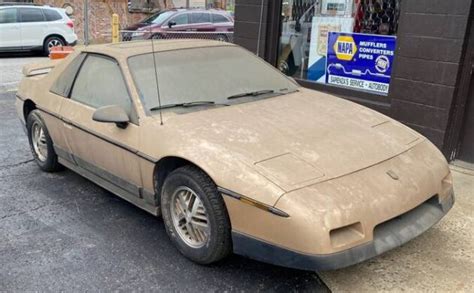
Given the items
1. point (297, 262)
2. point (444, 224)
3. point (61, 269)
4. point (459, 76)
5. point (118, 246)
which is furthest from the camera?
point (459, 76)

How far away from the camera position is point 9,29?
1488 cm

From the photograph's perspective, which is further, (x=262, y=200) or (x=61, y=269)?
(x=61, y=269)

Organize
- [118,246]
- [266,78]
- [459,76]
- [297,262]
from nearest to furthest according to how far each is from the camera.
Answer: [297,262], [118,246], [266,78], [459,76]

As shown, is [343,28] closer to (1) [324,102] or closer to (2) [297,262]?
(1) [324,102]

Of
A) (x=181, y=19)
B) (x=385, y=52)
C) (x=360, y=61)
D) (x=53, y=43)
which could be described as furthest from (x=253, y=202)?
(x=53, y=43)

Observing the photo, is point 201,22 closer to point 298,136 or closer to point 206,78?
point 206,78

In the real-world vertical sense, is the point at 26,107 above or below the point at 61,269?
above

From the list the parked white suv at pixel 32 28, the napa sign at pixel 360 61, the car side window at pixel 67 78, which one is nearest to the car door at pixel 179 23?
the parked white suv at pixel 32 28

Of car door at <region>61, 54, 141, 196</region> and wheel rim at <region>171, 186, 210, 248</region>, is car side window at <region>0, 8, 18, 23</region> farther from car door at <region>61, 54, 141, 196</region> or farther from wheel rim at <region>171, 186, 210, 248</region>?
wheel rim at <region>171, 186, 210, 248</region>

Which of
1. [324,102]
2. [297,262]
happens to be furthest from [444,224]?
[297,262]

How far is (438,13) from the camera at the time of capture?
202 inches

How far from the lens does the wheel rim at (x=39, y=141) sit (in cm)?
502

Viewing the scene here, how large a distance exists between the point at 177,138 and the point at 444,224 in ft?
7.47

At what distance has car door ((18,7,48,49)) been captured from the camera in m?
15.2
